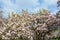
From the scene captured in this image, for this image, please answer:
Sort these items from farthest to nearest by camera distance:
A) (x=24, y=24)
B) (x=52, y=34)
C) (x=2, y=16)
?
(x=2, y=16) < (x=52, y=34) < (x=24, y=24)

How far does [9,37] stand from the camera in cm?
1400

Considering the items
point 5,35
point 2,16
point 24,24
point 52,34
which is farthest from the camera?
point 2,16

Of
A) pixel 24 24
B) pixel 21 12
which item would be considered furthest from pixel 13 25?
pixel 21 12

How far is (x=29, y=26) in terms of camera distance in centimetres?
1497

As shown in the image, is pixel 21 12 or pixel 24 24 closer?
pixel 24 24

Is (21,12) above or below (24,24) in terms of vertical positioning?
above

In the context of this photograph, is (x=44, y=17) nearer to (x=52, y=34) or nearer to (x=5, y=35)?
(x=52, y=34)

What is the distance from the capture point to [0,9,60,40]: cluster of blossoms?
14078 mm

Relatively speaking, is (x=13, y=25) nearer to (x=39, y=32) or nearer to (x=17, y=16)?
(x=17, y=16)

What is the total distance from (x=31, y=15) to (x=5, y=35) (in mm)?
3326

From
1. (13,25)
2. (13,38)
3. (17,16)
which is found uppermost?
(17,16)

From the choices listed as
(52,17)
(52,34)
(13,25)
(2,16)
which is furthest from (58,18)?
(2,16)

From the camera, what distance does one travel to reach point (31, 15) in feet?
51.5

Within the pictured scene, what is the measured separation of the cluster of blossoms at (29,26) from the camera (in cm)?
1408
